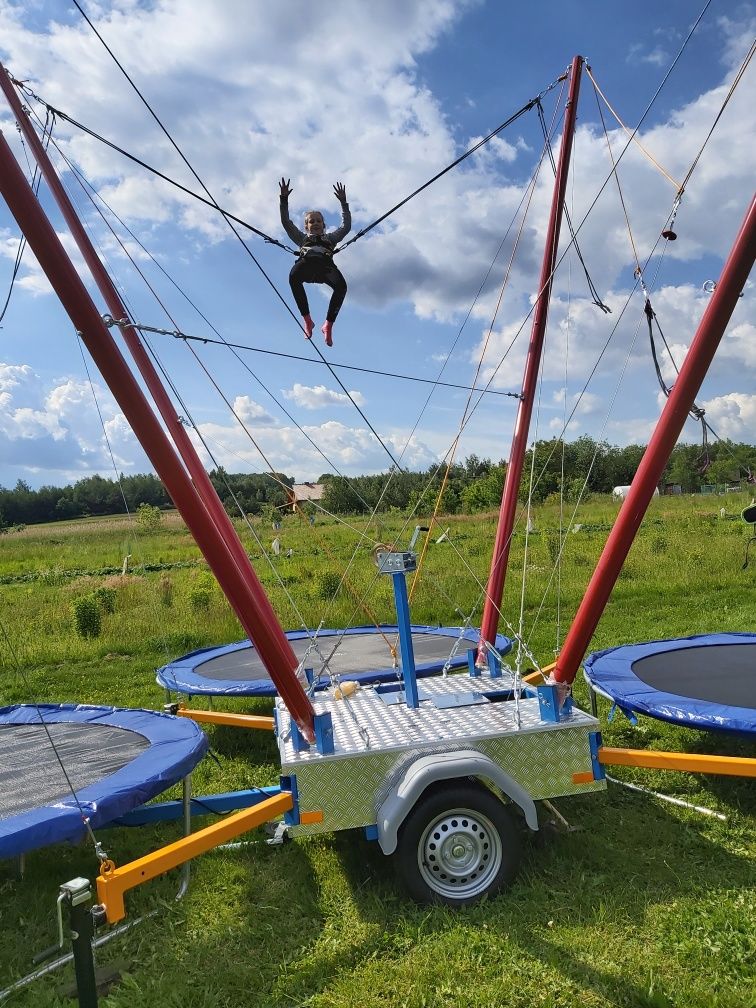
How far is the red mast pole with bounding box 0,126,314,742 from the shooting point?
2348 mm

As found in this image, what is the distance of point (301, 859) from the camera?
3.35m

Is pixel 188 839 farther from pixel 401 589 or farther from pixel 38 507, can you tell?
pixel 38 507

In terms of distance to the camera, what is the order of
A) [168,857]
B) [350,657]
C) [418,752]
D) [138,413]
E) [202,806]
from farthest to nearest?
[350,657] → [202,806] → [418,752] → [138,413] → [168,857]

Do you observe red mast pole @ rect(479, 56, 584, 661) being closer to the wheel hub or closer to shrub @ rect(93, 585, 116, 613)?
the wheel hub

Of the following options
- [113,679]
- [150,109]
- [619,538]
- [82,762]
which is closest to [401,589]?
[619,538]

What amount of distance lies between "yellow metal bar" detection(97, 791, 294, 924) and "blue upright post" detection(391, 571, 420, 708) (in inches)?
39.7

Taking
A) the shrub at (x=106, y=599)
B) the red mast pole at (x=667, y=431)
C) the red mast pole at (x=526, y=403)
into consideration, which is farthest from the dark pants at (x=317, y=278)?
the shrub at (x=106, y=599)

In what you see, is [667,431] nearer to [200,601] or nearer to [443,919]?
[443,919]

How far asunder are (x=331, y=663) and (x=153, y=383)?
120 inches

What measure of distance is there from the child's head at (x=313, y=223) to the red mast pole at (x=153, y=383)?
122cm

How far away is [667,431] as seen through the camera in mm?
3109

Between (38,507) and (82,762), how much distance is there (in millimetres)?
37759

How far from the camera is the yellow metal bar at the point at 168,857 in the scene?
2.27 m

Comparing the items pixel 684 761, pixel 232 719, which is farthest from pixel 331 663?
pixel 684 761
